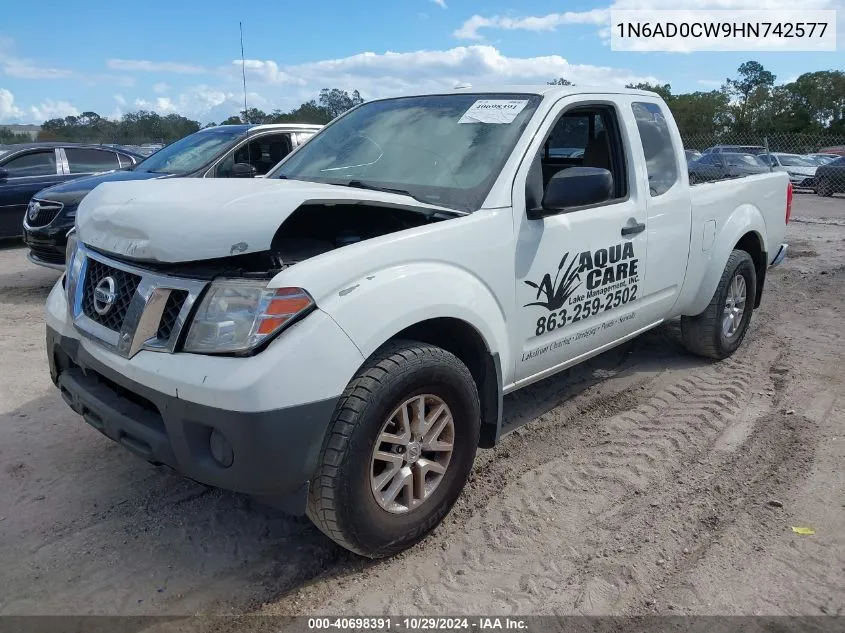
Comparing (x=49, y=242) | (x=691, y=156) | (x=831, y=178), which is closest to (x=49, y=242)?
(x=49, y=242)

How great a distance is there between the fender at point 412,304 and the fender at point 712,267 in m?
2.16

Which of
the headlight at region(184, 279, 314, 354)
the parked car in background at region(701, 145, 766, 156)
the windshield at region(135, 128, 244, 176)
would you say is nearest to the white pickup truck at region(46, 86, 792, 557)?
the headlight at region(184, 279, 314, 354)

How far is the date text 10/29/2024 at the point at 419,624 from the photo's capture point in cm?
242

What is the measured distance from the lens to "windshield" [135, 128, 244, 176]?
7.39 metres

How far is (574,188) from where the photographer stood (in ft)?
10.3

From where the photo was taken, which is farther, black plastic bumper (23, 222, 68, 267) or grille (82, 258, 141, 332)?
black plastic bumper (23, 222, 68, 267)

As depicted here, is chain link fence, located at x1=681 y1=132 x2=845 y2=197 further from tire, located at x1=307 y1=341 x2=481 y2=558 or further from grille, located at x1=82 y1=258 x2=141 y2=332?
grille, located at x1=82 y1=258 x2=141 y2=332

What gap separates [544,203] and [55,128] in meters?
44.3

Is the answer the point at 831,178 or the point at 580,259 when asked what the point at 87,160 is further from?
the point at 831,178

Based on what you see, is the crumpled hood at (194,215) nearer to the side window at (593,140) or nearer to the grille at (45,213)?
the side window at (593,140)

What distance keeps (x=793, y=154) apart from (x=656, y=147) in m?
24.0

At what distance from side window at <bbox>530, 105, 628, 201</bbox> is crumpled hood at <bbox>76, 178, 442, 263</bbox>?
5.16 ft

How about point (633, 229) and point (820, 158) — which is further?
point (820, 158)

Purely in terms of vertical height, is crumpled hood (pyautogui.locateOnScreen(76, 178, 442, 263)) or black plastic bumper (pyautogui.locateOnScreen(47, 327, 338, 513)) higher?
crumpled hood (pyautogui.locateOnScreen(76, 178, 442, 263))
